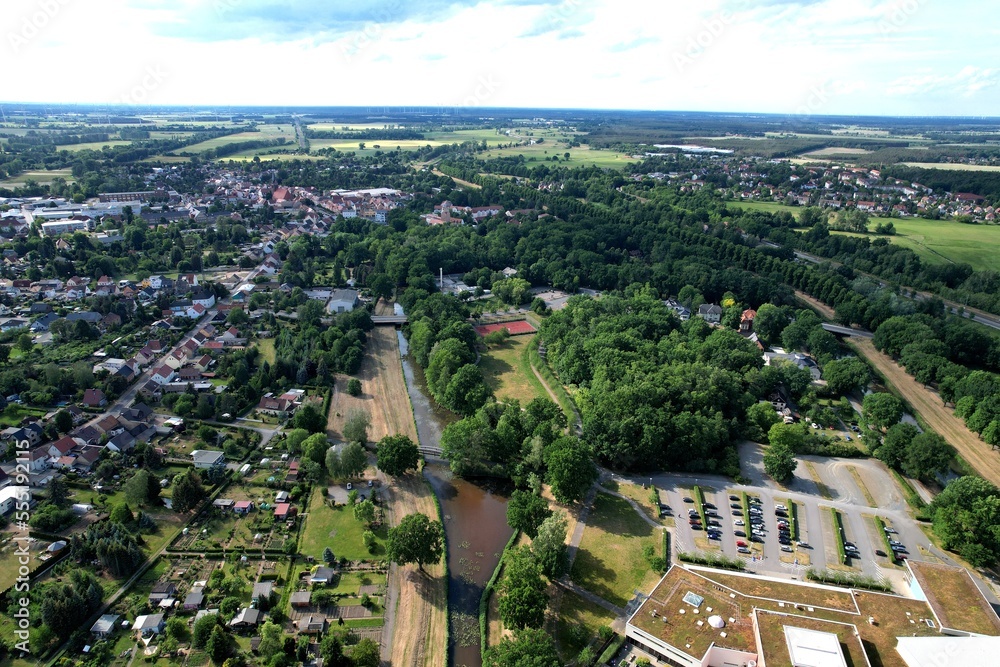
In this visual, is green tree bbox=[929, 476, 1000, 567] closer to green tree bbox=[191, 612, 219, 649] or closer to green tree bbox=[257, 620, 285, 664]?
green tree bbox=[257, 620, 285, 664]

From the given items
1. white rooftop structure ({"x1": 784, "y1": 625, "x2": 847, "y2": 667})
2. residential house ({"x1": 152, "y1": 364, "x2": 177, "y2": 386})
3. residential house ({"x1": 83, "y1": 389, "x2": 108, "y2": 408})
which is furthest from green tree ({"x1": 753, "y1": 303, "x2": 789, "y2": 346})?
residential house ({"x1": 83, "y1": 389, "x2": 108, "y2": 408})

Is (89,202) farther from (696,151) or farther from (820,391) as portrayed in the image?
(696,151)

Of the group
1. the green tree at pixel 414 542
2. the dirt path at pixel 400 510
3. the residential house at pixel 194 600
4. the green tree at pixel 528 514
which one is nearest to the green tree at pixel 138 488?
the residential house at pixel 194 600

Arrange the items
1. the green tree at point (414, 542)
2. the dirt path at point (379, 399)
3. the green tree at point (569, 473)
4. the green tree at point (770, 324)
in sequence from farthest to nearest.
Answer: the green tree at point (770, 324) → the dirt path at point (379, 399) → the green tree at point (569, 473) → the green tree at point (414, 542)

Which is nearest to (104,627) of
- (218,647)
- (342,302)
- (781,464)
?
(218,647)

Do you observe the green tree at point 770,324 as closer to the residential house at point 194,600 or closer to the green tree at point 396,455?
the green tree at point 396,455

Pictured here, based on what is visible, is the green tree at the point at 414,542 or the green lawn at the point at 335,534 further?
the green lawn at the point at 335,534
